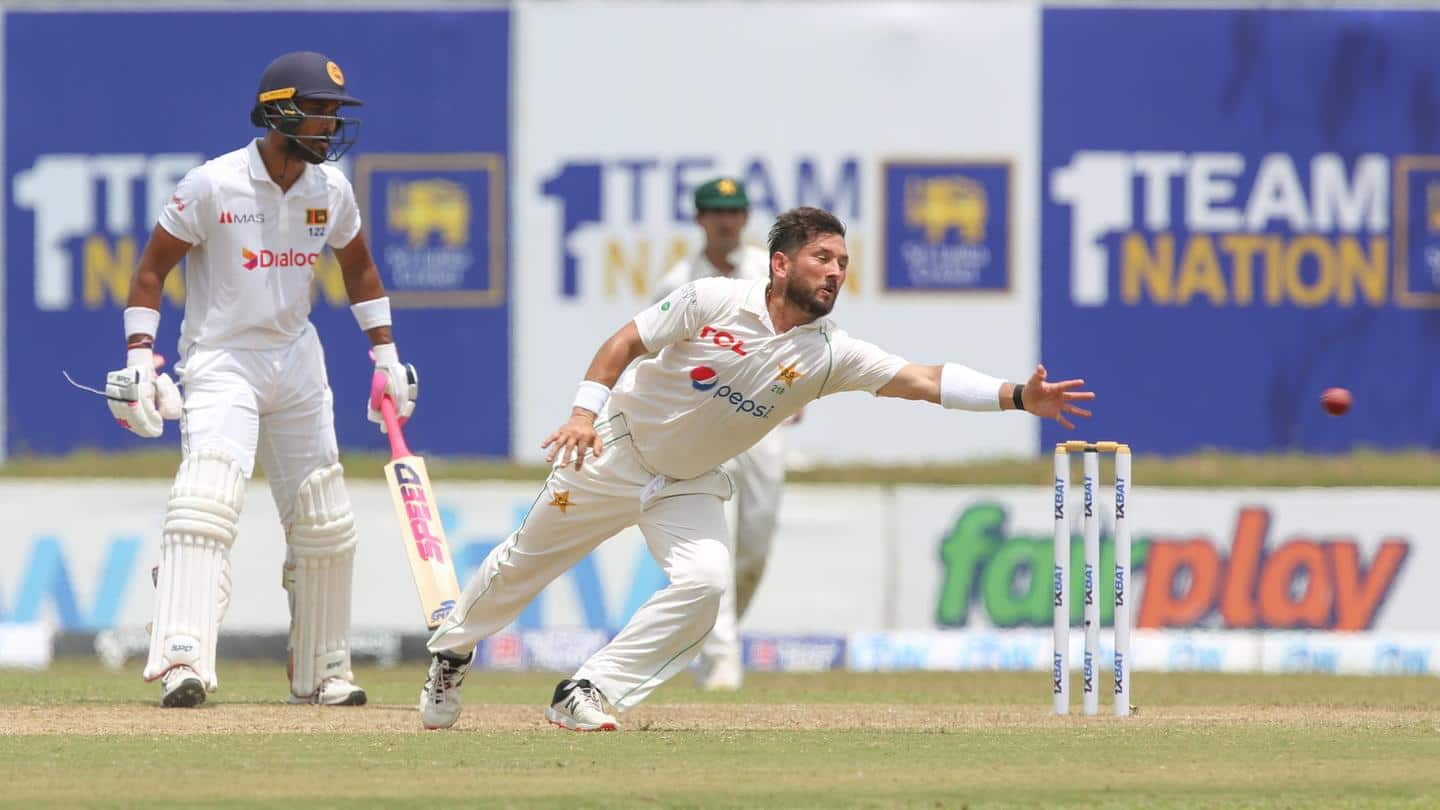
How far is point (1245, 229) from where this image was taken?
13352 mm

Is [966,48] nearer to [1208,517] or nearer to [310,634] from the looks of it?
[1208,517]

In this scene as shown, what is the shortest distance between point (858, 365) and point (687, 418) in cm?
47

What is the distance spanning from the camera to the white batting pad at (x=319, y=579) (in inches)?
295

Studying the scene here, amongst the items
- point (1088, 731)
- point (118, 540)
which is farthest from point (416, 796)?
point (118, 540)

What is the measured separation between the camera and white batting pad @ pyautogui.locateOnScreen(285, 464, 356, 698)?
24.6ft

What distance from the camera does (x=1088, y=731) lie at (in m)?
6.59

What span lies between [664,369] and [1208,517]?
17.9ft

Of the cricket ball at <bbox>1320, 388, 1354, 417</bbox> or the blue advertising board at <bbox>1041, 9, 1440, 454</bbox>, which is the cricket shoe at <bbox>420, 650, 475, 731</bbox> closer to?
the cricket ball at <bbox>1320, 388, 1354, 417</bbox>

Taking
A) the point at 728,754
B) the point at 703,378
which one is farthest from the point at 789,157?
the point at 728,754

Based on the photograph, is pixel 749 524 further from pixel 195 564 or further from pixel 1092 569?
pixel 195 564

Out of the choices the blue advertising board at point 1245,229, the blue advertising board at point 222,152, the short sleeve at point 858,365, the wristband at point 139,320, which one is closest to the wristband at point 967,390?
the short sleeve at point 858,365

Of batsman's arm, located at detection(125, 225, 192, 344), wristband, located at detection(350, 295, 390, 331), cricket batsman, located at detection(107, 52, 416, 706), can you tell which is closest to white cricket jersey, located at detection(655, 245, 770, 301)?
wristband, located at detection(350, 295, 390, 331)

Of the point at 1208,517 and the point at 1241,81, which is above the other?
the point at 1241,81

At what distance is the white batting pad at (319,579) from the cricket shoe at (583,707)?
1.30 metres
